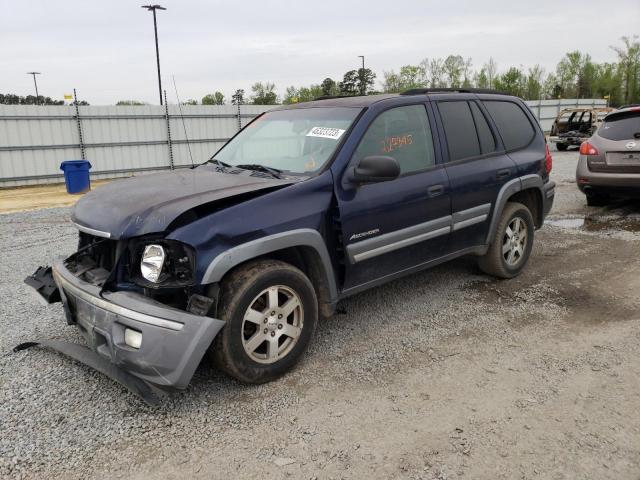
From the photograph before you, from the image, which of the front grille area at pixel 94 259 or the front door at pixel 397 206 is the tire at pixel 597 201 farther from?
the front grille area at pixel 94 259

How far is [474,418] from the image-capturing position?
2.90m

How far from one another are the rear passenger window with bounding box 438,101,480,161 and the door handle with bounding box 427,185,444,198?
346mm

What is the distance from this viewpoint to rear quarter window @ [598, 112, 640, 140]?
7.90 m

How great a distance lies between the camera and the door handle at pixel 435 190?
13.5ft

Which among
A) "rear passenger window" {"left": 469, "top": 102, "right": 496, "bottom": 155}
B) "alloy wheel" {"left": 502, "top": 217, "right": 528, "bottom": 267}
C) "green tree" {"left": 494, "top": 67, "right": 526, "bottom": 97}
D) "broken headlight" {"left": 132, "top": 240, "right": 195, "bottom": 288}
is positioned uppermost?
"green tree" {"left": 494, "top": 67, "right": 526, "bottom": 97}

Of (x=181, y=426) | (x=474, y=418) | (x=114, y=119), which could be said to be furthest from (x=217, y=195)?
(x=114, y=119)

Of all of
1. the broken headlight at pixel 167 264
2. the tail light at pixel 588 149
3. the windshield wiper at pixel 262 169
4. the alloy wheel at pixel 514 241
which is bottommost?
the alloy wheel at pixel 514 241

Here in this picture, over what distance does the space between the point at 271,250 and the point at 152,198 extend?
0.81 metres

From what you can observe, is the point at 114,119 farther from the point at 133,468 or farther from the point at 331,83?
the point at 331,83

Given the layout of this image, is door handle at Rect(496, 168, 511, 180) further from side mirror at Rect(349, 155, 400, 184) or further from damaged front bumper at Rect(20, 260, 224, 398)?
damaged front bumper at Rect(20, 260, 224, 398)

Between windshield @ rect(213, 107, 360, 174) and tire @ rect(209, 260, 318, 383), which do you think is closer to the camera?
tire @ rect(209, 260, 318, 383)

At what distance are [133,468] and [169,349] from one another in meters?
0.59

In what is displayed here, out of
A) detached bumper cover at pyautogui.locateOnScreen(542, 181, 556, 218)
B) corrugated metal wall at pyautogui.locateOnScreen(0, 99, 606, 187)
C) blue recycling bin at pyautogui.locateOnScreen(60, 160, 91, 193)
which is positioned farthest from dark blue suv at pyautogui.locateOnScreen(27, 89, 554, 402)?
corrugated metal wall at pyautogui.locateOnScreen(0, 99, 606, 187)

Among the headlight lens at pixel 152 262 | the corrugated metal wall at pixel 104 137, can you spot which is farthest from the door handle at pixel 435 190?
the corrugated metal wall at pixel 104 137
